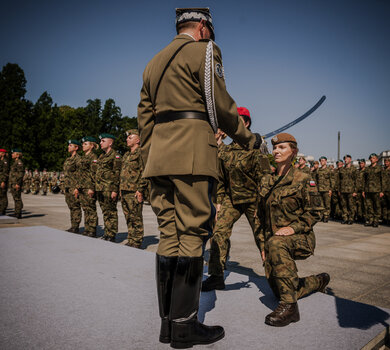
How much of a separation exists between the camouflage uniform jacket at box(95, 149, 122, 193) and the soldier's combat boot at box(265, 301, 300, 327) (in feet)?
16.7

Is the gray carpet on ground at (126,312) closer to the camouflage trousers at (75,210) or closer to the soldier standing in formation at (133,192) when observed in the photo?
the soldier standing in formation at (133,192)

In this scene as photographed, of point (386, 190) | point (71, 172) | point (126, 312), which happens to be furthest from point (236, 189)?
point (386, 190)

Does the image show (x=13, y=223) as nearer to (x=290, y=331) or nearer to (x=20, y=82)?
(x=290, y=331)

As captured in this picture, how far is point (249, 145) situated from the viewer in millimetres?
2246

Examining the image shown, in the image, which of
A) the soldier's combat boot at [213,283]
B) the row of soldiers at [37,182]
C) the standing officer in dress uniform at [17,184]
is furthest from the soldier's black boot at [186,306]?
the row of soldiers at [37,182]

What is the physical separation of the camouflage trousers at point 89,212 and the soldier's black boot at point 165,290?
5.58 meters

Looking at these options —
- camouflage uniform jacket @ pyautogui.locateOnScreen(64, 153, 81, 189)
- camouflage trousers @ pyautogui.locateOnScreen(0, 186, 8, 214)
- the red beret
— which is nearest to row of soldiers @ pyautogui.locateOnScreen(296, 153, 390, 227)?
camouflage uniform jacket @ pyautogui.locateOnScreen(64, 153, 81, 189)

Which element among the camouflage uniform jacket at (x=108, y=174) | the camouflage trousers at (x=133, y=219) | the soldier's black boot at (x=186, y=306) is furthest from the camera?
the camouflage uniform jacket at (x=108, y=174)

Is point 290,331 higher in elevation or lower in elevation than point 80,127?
lower

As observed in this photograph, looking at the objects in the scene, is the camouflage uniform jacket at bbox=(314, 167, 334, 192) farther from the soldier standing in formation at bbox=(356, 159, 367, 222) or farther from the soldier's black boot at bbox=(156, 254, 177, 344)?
the soldier's black boot at bbox=(156, 254, 177, 344)

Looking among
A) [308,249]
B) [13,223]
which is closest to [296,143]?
[308,249]

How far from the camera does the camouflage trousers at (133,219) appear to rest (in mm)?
6086

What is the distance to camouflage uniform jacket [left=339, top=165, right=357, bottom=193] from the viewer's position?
1228 cm

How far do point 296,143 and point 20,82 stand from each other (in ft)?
149
